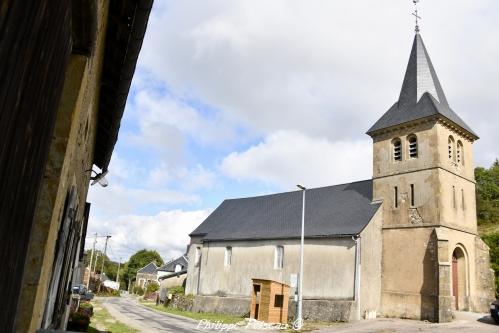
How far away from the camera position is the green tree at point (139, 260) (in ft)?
318

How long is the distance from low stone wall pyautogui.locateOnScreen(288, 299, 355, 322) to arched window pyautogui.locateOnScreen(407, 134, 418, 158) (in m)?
9.99

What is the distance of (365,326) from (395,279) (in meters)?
5.28

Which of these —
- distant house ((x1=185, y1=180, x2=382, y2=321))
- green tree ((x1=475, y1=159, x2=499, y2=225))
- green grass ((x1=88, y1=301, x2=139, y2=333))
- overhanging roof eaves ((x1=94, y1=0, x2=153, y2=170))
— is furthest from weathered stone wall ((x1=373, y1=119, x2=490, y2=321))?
green tree ((x1=475, y1=159, x2=499, y2=225))

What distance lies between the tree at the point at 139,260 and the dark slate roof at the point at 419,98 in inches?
3076

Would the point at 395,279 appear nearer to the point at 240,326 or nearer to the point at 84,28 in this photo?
the point at 240,326

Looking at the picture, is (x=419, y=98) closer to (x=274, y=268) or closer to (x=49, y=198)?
(x=274, y=268)

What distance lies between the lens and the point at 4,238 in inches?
78.4

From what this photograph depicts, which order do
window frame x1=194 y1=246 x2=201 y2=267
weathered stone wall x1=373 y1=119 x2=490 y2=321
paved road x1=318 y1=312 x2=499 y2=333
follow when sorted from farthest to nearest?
window frame x1=194 y1=246 x2=201 y2=267 → weathered stone wall x1=373 y1=119 x2=490 y2=321 → paved road x1=318 y1=312 x2=499 y2=333

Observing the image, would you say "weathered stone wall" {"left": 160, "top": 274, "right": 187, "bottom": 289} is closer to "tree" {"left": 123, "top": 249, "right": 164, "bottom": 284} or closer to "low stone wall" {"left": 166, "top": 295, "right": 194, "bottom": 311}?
"low stone wall" {"left": 166, "top": 295, "right": 194, "bottom": 311}

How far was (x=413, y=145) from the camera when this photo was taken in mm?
27547

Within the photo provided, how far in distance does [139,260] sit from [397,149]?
81047mm

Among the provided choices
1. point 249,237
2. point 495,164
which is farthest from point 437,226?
point 495,164

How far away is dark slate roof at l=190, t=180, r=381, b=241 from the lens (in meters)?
28.5

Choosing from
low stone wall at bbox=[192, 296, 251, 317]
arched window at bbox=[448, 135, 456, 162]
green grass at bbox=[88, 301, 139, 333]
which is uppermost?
arched window at bbox=[448, 135, 456, 162]
